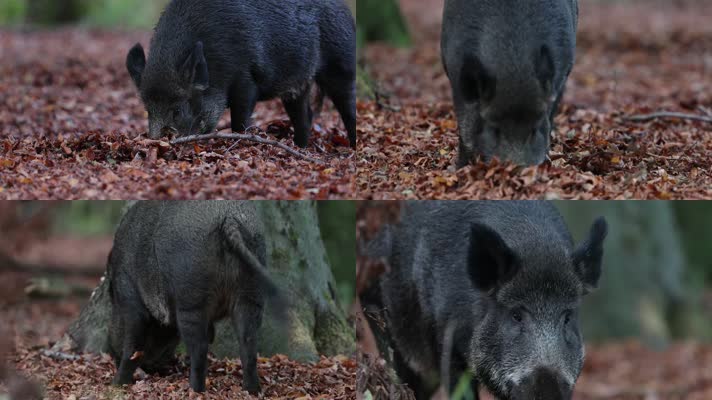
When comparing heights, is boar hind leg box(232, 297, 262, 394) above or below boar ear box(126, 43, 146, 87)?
below

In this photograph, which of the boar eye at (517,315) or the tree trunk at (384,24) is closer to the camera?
the boar eye at (517,315)

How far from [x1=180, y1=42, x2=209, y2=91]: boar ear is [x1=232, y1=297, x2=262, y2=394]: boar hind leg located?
2.62 metres

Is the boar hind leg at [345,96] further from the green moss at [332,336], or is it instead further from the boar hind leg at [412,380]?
the boar hind leg at [412,380]

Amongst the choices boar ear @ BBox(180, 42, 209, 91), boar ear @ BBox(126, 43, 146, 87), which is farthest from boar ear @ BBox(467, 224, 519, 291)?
boar ear @ BBox(126, 43, 146, 87)

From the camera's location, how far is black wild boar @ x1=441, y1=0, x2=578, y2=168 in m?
6.68

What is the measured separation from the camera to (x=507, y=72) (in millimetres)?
6672

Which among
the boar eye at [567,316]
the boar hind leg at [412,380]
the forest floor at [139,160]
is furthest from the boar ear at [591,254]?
the forest floor at [139,160]

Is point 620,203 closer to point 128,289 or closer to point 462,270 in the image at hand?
point 462,270

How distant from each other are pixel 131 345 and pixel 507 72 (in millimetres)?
3851

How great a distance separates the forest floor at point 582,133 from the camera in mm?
6883

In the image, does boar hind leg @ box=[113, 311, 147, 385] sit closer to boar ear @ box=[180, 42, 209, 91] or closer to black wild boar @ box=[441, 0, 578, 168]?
boar ear @ box=[180, 42, 209, 91]

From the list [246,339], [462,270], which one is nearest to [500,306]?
[462,270]

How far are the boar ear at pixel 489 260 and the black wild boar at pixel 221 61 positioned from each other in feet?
10.6

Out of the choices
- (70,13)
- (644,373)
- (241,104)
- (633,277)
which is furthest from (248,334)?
(70,13)
